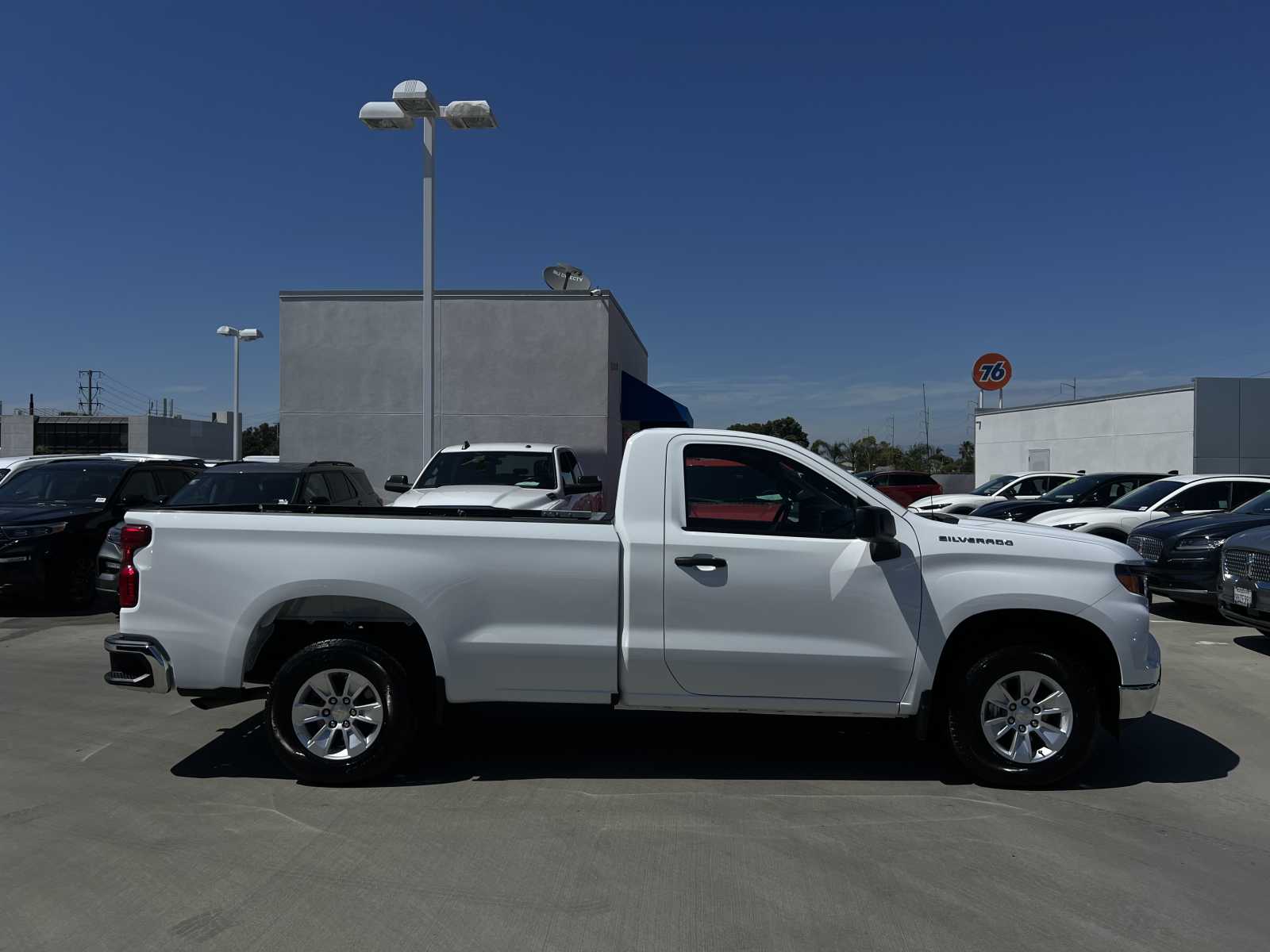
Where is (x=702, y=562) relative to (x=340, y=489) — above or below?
below

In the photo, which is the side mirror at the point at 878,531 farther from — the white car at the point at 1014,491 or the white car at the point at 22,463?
the white car at the point at 1014,491

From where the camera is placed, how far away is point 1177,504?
563 inches

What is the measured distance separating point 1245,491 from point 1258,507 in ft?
8.61

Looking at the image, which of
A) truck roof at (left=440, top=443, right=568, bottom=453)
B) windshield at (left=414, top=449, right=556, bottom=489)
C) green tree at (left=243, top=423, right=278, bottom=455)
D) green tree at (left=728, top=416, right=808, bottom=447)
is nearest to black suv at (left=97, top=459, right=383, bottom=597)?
windshield at (left=414, top=449, right=556, bottom=489)

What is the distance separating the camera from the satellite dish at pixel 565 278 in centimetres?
2139

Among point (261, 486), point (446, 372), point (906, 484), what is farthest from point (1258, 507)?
point (906, 484)

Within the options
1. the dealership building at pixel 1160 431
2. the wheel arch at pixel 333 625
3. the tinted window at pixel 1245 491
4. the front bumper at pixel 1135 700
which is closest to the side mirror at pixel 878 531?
the front bumper at pixel 1135 700

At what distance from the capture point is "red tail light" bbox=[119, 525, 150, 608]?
215 inches

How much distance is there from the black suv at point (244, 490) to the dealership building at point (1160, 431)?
76.8 feet

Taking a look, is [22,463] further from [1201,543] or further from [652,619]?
[1201,543]

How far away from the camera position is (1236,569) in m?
9.52

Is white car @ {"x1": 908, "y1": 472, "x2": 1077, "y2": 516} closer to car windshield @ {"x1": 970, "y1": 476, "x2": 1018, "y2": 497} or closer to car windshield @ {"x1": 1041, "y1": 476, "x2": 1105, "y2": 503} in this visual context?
car windshield @ {"x1": 970, "y1": 476, "x2": 1018, "y2": 497}

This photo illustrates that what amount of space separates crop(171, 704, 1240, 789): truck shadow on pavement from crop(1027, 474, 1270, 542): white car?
7.86 m

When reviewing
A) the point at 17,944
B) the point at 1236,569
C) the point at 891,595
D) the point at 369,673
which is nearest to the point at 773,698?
the point at 891,595
